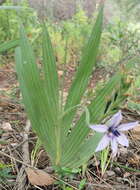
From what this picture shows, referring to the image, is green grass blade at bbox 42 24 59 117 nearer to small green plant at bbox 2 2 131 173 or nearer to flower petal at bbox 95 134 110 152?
small green plant at bbox 2 2 131 173

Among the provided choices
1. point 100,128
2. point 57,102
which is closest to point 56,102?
point 57,102

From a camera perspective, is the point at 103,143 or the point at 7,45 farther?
the point at 7,45

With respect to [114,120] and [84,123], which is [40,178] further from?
[114,120]

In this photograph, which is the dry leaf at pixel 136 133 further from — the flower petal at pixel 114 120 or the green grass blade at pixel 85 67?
the flower petal at pixel 114 120

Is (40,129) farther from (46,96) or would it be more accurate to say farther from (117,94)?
(117,94)

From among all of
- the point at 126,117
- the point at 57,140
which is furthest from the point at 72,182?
the point at 126,117

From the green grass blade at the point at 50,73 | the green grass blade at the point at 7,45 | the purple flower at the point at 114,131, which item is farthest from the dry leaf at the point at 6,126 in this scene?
the purple flower at the point at 114,131

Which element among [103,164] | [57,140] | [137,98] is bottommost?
[137,98]

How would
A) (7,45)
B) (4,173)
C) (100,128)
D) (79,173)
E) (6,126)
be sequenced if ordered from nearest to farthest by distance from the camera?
(100,128) < (4,173) < (79,173) < (7,45) < (6,126)
